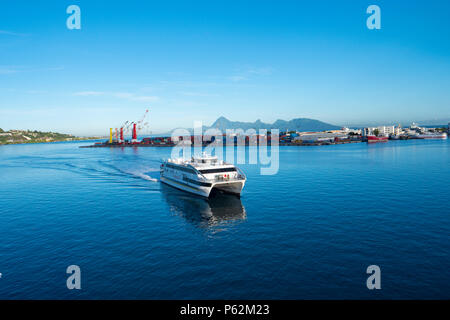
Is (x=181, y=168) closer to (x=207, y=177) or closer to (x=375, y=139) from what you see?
(x=207, y=177)

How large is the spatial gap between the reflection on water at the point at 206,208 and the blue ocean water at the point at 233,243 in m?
0.22

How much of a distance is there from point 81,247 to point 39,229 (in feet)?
26.8

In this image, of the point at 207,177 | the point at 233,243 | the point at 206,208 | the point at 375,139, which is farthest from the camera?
the point at 375,139

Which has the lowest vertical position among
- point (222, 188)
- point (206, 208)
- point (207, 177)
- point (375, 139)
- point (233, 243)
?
point (233, 243)

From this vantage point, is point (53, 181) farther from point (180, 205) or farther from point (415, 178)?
point (415, 178)

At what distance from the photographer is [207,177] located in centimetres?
3609

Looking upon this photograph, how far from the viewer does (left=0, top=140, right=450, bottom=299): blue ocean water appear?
51.1ft

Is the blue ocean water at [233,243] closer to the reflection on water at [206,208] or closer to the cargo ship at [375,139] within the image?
the reflection on water at [206,208]

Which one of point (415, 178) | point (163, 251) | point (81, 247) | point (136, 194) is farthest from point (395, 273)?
point (415, 178)

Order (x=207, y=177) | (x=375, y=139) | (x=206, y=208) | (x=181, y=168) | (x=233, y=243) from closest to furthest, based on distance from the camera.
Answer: (x=233, y=243) → (x=206, y=208) → (x=207, y=177) → (x=181, y=168) → (x=375, y=139)

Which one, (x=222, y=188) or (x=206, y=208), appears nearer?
(x=206, y=208)

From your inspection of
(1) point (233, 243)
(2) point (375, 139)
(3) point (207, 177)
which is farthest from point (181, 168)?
(2) point (375, 139)

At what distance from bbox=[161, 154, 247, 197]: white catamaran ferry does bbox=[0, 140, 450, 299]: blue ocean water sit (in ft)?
5.80

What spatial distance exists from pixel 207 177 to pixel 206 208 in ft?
16.4
